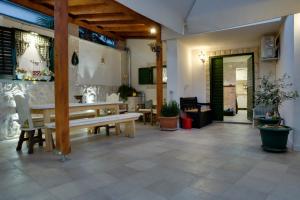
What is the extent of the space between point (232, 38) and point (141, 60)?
3857 millimetres

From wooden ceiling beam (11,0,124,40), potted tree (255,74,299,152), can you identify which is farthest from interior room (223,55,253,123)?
potted tree (255,74,299,152)

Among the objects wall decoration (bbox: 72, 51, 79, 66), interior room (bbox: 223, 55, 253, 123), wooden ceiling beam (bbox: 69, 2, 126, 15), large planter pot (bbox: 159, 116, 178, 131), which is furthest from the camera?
interior room (bbox: 223, 55, 253, 123)

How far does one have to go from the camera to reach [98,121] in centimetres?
427

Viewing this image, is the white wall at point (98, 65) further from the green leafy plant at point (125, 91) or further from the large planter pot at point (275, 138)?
the large planter pot at point (275, 138)

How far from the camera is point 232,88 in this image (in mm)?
9961

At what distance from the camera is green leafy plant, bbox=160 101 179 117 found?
6008 mm

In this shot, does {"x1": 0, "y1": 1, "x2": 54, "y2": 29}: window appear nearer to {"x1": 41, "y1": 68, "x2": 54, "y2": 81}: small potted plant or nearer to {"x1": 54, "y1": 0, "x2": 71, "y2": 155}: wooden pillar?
{"x1": 41, "y1": 68, "x2": 54, "y2": 81}: small potted plant

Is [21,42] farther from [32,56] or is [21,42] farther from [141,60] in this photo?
[141,60]

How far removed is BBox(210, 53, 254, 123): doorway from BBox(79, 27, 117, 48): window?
387cm

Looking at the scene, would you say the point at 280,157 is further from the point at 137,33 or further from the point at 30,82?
the point at 137,33

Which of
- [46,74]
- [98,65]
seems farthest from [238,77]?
[46,74]

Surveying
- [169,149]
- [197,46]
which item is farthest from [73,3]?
[169,149]

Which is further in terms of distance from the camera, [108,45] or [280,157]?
[108,45]

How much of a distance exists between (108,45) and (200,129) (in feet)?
15.5
